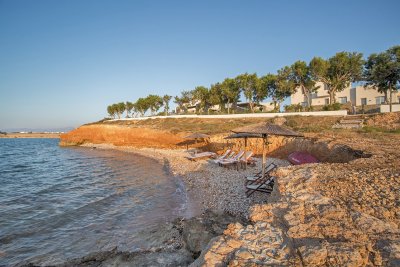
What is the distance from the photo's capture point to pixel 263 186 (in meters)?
10.9

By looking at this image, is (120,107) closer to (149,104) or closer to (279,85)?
(149,104)

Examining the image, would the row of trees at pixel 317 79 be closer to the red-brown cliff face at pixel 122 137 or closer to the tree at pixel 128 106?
the red-brown cliff face at pixel 122 137

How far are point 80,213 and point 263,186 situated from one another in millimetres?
8146

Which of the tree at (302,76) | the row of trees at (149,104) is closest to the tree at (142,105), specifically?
the row of trees at (149,104)

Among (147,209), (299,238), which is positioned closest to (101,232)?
(147,209)

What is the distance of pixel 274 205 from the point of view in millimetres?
6270

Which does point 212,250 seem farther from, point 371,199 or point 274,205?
point 371,199

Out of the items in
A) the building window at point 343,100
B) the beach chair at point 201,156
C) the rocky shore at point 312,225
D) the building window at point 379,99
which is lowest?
the beach chair at point 201,156

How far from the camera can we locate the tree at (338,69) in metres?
41.1

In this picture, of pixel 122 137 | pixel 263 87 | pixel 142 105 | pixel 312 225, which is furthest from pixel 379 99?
pixel 142 105

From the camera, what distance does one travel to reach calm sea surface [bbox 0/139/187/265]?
7.62m

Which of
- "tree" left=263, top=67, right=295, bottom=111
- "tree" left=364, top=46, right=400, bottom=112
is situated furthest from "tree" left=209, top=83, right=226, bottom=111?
"tree" left=364, top=46, right=400, bottom=112

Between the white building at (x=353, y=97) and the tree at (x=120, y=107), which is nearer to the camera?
Result: the white building at (x=353, y=97)

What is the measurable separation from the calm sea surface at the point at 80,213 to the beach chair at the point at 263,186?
9.85 feet
